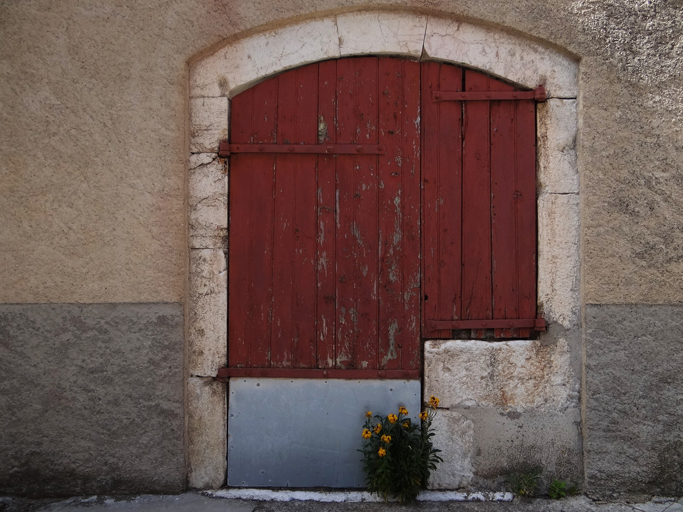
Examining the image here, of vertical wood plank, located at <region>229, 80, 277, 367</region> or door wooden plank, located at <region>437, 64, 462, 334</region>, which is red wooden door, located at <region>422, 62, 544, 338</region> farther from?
vertical wood plank, located at <region>229, 80, 277, 367</region>

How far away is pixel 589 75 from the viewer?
9.27 ft

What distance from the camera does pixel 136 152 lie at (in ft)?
9.22

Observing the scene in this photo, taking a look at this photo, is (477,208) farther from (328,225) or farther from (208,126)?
(208,126)

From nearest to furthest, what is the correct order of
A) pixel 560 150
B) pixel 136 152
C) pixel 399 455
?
pixel 399 455 < pixel 136 152 < pixel 560 150

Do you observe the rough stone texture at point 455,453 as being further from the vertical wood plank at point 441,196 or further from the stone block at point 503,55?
the stone block at point 503,55

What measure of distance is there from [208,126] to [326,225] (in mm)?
867

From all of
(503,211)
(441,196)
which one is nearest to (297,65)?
(441,196)

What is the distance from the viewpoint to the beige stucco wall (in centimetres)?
279

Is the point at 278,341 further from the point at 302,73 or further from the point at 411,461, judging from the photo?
the point at 302,73

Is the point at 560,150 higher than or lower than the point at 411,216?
higher

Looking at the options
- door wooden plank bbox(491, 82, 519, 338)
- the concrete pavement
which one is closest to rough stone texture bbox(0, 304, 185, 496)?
the concrete pavement

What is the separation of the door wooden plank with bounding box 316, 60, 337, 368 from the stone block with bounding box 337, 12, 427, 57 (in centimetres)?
18

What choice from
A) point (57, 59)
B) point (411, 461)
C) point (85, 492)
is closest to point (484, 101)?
point (411, 461)

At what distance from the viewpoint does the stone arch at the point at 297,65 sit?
290 centimetres
